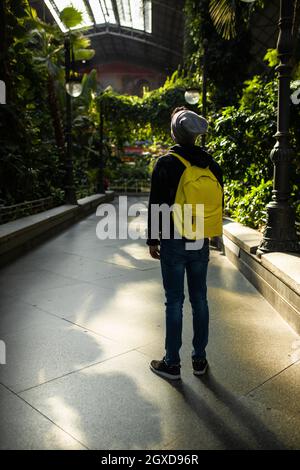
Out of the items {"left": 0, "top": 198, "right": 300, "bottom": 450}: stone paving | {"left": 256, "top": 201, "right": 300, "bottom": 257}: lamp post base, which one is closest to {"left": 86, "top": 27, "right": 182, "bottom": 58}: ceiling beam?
{"left": 256, "top": 201, "right": 300, "bottom": 257}: lamp post base

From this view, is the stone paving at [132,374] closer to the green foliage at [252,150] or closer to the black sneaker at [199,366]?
the black sneaker at [199,366]

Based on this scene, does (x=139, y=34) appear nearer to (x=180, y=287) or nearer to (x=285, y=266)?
(x=285, y=266)

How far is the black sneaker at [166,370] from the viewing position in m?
3.11

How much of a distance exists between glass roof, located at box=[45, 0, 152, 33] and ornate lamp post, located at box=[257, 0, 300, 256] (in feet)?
86.5

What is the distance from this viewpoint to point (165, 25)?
109 ft

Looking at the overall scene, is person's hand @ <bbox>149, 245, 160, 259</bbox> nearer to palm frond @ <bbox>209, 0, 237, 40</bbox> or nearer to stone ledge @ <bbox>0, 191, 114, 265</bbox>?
stone ledge @ <bbox>0, 191, 114, 265</bbox>

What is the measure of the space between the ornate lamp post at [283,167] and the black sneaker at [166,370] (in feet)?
8.50

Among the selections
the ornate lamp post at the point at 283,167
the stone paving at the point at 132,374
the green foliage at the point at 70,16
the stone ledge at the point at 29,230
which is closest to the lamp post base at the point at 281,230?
the ornate lamp post at the point at 283,167

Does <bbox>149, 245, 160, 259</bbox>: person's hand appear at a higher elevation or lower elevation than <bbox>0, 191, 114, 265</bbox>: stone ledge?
higher

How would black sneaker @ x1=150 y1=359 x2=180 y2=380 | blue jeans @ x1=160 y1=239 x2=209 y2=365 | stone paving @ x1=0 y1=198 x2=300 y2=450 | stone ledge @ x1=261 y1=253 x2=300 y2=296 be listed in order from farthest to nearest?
stone ledge @ x1=261 y1=253 x2=300 y2=296 < black sneaker @ x1=150 y1=359 x2=180 y2=380 < blue jeans @ x1=160 y1=239 x2=209 y2=365 < stone paving @ x1=0 y1=198 x2=300 y2=450

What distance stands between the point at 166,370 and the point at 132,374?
9.8 inches

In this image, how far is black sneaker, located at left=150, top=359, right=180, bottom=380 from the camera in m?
3.11

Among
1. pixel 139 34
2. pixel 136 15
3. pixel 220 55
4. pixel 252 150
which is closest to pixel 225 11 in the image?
pixel 252 150

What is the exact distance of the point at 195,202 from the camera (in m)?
2.89
